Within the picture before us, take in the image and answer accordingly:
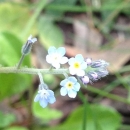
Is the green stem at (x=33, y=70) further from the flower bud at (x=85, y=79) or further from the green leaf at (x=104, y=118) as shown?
the green leaf at (x=104, y=118)

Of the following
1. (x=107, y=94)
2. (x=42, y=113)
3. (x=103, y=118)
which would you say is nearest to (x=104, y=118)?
(x=103, y=118)

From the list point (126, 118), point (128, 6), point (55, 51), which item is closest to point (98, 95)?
point (126, 118)

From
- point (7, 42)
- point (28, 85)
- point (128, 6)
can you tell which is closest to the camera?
point (7, 42)

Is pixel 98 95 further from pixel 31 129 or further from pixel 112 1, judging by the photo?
pixel 112 1

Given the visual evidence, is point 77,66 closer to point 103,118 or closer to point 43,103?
point 43,103

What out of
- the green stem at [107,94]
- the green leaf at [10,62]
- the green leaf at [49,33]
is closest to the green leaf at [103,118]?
the green stem at [107,94]

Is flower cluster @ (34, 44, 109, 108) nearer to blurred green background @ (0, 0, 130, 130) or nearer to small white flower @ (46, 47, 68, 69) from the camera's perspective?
small white flower @ (46, 47, 68, 69)

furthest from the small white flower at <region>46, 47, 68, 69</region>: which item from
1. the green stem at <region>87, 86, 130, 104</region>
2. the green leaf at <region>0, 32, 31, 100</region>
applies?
the green stem at <region>87, 86, 130, 104</region>
